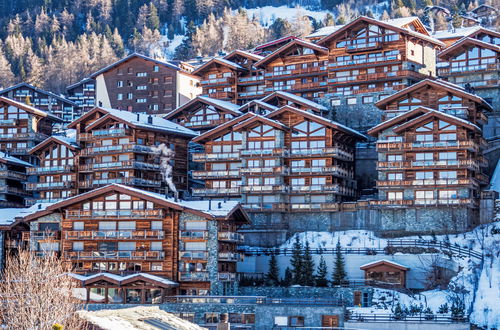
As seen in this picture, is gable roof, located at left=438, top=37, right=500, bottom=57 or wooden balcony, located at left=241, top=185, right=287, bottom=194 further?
gable roof, located at left=438, top=37, right=500, bottom=57

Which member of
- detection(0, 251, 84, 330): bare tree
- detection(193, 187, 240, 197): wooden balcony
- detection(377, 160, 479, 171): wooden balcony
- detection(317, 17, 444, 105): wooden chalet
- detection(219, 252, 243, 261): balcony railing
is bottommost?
detection(0, 251, 84, 330): bare tree

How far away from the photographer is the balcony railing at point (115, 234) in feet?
234

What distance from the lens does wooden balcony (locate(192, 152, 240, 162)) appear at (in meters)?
84.4

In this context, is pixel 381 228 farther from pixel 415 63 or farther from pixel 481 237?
pixel 415 63

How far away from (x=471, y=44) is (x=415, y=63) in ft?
20.7

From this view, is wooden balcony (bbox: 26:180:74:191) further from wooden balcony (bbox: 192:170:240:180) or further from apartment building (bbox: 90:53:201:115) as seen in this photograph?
apartment building (bbox: 90:53:201:115)

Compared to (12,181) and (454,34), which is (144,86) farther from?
(454,34)

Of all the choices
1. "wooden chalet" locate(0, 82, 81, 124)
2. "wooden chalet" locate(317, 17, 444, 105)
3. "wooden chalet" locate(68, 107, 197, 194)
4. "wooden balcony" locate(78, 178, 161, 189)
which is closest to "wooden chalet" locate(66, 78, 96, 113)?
"wooden chalet" locate(0, 82, 81, 124)

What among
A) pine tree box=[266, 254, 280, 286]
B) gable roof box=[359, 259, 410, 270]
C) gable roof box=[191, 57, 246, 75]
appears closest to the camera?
gable roof box=[359, 259, 410, 270]

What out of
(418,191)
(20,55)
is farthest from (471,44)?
(20,55)

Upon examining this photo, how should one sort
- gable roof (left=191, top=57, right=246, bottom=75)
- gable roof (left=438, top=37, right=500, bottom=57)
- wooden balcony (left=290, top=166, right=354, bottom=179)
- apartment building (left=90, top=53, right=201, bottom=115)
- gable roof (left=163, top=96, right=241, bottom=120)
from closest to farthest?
1. wooden balcony (left=290, top=166, right=354, bottom=179)
2. gable roof (left=438, top=37, right=500, bottom=57)
3. gable roof (left=163, top=96, right=241, bottom=120)
4. gable roof (left=191, top=57, right=246, bottom=75)
5. apartment building (left=90, top=53, right=201, bottom=115)

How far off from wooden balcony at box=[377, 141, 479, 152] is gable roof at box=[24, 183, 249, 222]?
42.3 feet

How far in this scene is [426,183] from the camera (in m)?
77.0

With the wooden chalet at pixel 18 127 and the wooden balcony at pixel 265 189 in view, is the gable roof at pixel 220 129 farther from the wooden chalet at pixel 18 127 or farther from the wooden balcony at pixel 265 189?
the wooden chalet at pixel 18 127
